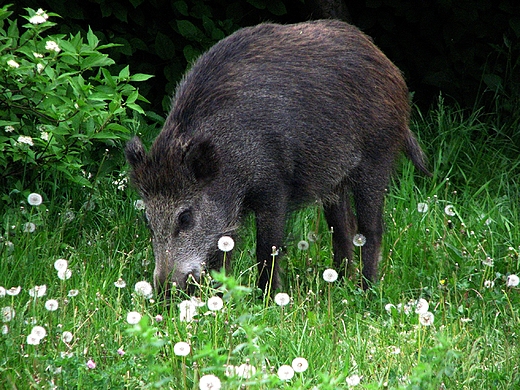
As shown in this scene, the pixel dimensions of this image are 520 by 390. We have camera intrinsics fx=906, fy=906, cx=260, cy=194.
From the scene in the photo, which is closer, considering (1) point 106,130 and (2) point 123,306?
(2) point 123,306

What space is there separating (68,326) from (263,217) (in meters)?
1.46

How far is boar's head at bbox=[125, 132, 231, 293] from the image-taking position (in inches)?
182

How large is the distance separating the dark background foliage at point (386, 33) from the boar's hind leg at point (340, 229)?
1720 millimetres

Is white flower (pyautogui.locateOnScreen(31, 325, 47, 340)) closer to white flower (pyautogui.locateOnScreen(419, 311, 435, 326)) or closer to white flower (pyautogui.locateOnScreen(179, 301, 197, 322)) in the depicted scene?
white flower (pyautogui.locateOnScreen(179, 301, 197, 322))

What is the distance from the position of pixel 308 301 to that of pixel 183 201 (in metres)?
0.83

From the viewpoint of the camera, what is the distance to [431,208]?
5688mm

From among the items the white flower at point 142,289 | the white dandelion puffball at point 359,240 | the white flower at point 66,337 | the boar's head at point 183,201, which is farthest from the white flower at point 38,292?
the white dandelion puffball at point 359,240

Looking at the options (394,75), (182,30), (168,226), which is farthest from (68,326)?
(182,30)

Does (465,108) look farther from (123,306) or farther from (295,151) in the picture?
(123,306)

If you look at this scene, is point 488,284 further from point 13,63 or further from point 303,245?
point 13,63

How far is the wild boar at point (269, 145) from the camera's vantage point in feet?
15.4

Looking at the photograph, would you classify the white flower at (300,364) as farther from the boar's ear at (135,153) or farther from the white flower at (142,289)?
the boar's ear at (135,153)

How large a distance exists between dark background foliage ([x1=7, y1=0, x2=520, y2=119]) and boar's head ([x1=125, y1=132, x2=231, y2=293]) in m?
1.92

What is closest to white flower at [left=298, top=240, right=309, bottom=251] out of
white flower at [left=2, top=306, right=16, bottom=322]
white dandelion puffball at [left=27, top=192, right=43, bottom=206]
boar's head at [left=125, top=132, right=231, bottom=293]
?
boar's head at [left=125, top=132, right=231, bottom=293]
